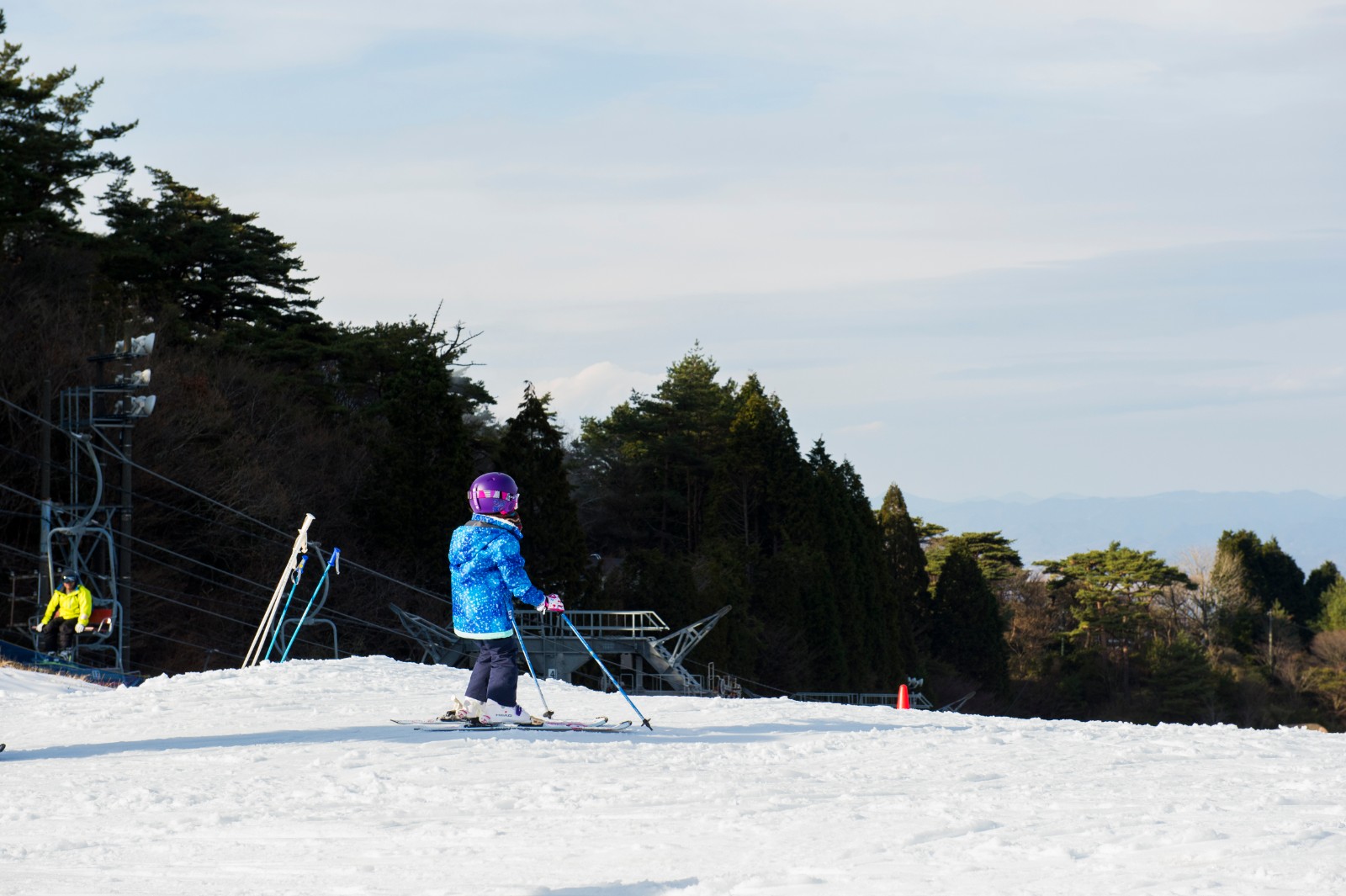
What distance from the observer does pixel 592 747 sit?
31.0 feet

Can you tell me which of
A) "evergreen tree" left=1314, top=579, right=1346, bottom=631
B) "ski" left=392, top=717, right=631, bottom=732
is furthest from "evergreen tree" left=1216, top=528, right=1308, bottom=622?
"ski" left=392, top=717, right=631, bottom=732

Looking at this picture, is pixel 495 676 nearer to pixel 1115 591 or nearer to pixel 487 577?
pixel 487 577

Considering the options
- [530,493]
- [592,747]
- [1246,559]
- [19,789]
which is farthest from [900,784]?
[1246,559]

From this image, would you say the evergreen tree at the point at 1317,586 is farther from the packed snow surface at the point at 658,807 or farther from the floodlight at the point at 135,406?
the packed snow surface at the point at 658,807

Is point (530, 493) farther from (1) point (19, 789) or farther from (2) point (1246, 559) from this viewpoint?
(2) point (1246, 559)

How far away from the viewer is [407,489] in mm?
44344

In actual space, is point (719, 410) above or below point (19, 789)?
above

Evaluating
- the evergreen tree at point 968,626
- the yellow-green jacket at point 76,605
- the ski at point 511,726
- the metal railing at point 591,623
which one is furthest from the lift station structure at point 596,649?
the evergreen tree at point 968,626

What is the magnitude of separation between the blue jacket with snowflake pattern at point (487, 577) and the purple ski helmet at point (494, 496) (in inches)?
2.6

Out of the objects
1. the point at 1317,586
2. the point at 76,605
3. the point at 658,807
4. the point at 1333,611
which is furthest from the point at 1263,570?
the point at 658,807

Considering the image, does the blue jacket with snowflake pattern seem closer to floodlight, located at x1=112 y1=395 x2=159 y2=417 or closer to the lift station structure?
floodlight, located at x1=112 y1=395 x2=159 y2=417

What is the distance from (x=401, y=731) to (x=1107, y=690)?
7168 centimetres

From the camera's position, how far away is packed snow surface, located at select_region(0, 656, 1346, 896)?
5.60m

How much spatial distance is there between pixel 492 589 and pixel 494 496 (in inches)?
24.4
